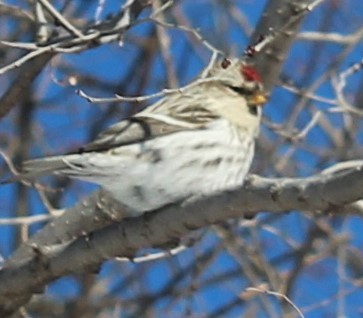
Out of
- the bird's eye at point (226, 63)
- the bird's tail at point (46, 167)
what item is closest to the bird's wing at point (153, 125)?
the bird's tail at point (46, 167)

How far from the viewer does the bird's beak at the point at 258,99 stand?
4125 millimetres

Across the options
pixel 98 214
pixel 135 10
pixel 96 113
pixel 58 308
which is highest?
pixel 135 10

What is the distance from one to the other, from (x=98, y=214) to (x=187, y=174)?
0.87 feet

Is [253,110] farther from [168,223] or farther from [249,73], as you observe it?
[168,223]

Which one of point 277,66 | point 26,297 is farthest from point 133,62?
point 26,297

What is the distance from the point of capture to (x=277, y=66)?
4023mm

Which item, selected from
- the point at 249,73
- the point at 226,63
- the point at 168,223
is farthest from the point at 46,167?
the point at 249,73

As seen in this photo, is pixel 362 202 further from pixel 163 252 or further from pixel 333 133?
pixel 333 133

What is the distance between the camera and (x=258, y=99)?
4.14m

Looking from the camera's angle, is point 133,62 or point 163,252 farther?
point 133,62

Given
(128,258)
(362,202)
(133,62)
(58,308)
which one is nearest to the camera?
(362,202)

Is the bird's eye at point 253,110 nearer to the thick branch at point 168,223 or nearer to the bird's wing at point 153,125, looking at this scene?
the bird's wing at point 153,125

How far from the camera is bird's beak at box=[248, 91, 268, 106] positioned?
162 inches

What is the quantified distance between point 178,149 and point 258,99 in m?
0.40
